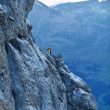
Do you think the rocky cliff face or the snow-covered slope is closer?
the rocky cliff face

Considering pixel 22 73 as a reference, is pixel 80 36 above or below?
above

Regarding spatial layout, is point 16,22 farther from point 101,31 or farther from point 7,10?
point 101,31

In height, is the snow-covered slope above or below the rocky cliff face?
above

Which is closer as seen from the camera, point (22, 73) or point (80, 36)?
point (22, 73)

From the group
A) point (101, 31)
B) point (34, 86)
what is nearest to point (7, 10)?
point (34, 86)
